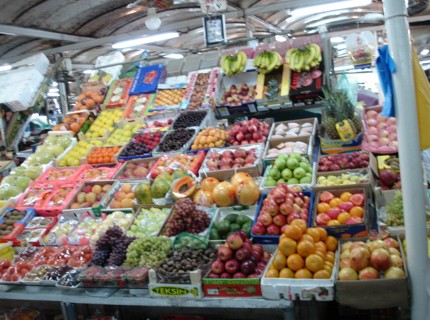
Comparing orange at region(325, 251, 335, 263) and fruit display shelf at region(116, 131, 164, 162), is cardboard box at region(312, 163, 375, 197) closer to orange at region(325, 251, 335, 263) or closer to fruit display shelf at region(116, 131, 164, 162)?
orange at region(325, 251, 335, 263)

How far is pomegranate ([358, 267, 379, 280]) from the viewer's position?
267 cm

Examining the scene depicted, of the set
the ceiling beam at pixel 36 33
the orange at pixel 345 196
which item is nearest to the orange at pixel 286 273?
the orange at pixel 345 196

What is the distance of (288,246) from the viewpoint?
2916mm

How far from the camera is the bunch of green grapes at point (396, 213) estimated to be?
126 inches

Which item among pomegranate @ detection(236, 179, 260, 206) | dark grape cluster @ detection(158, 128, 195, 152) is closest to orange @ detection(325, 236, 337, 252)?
pomegranate @ detection(236, 179, 260, 206)

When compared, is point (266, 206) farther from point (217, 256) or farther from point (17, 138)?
point (17, 138)

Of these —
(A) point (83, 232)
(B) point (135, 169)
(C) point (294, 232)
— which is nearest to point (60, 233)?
(A) point (83, 232)

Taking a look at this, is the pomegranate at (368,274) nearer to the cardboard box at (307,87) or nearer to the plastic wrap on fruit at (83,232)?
the plastic wrap on fruit at (83,232)

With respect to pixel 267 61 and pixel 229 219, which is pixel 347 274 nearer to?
pixel 229 219

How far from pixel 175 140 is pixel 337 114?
187 centimetres

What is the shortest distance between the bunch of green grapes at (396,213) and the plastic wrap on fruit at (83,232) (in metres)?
2.56

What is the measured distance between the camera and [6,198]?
5094 millimetres

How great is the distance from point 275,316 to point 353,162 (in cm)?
152

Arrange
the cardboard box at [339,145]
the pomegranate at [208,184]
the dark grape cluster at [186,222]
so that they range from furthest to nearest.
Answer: the cardboard box at [339,145] < the pomegranate at [208,184] < the dark grape cluster at [186,222]
